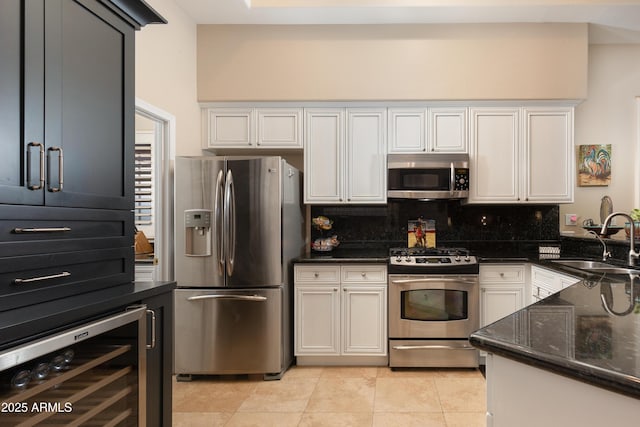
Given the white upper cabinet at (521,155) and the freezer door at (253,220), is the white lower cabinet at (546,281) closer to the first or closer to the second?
the white upper cabinet at (521,155)

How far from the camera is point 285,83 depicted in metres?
3.59

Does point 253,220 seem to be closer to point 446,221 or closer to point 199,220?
point 199,220

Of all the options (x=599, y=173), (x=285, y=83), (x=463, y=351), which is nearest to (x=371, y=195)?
(x=285, y=83)

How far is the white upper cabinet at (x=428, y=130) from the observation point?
3592 millimetres

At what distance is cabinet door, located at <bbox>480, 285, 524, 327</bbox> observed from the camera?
11.0 ft

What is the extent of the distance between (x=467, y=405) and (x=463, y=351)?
2.03 ft

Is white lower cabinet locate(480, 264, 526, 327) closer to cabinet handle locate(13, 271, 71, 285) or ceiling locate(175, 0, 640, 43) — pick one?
ceiling locate(175, 0, 640, 43)

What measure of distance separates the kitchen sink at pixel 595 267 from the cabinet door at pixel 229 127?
2.74 meters

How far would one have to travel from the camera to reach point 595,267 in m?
3.08

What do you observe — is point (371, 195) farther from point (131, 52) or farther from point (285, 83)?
point (131, 52)

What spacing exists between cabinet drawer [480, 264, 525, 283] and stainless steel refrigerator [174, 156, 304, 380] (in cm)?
166

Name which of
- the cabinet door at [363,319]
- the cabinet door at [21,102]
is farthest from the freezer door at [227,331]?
the cabinet door at [21,102]

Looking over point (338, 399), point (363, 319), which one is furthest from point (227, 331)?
point (363, 319)

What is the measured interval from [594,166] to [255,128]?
3.24 meters
